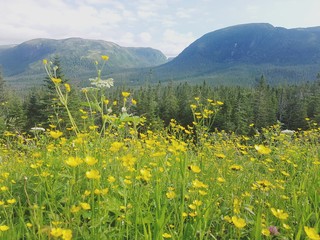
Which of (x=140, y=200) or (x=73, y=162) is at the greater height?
(x=73, y=162)

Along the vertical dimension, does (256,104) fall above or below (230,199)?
below

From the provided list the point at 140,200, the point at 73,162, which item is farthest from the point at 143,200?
the point at 73,162

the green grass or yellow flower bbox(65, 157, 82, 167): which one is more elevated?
yellow flower bbox(65, 157, 82, 167)

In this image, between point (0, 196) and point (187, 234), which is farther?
point (0, 196)

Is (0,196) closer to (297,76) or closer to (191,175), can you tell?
(191,175)

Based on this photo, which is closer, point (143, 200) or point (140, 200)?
point (140, 200)

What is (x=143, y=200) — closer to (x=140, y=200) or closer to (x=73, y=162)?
(x=140, y=200)

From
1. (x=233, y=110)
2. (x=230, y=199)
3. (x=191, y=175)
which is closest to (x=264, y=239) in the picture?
(x=230, y=199)

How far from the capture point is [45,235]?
1741 mm

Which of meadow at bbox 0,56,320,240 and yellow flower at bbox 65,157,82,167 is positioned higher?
yellow flower at bbox 65,157,82,167

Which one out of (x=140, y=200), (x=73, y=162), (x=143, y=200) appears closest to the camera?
(x=73, y=162)

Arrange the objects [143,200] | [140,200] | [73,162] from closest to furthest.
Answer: [73,162] < [140,200] < [143,200]

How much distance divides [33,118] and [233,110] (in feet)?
80.0

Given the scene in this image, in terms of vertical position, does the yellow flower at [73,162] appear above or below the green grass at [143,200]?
above
